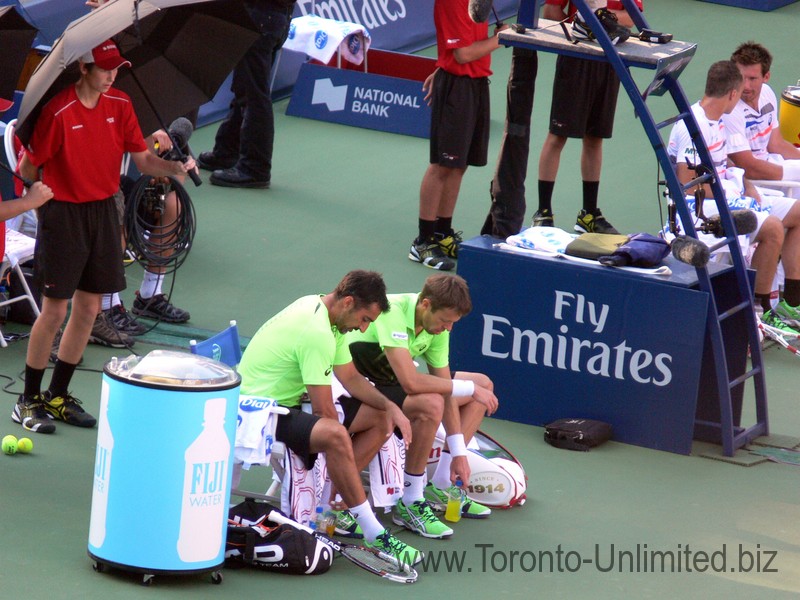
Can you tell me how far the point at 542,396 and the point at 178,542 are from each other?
116 inches

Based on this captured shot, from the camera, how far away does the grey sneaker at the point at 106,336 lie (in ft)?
26.3

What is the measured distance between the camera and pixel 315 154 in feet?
40.5

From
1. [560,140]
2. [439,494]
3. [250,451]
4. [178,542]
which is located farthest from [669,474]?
[560,140]

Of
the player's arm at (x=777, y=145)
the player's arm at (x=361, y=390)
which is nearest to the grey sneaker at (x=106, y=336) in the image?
the player's arm at (x=361, y=390)

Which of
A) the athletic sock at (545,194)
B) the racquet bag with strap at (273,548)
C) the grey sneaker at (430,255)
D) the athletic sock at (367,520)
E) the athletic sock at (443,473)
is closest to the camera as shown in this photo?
the racquet bag with strap at (273,548)

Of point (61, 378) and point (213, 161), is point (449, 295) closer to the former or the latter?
point (61, 378)

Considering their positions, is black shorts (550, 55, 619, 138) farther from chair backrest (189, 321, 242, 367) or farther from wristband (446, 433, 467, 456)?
chair backrest (189, 321, 242, 367)

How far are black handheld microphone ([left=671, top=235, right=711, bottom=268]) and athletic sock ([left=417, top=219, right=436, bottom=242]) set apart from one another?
3.04m

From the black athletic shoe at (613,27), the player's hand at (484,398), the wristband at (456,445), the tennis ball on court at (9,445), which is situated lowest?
the tennis ball on court at (9,445)

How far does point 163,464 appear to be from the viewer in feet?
16.6

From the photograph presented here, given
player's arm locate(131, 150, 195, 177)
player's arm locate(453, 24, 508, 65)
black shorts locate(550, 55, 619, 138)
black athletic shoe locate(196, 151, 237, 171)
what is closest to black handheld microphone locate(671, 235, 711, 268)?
player's arm locate(131, 150, 195, 177)

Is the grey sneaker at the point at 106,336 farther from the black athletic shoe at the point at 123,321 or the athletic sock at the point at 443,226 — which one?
the athletic sock at the point at 443,226

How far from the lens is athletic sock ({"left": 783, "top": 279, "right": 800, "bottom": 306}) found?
951cm

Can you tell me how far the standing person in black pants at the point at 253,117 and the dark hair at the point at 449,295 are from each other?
4.89 metres
